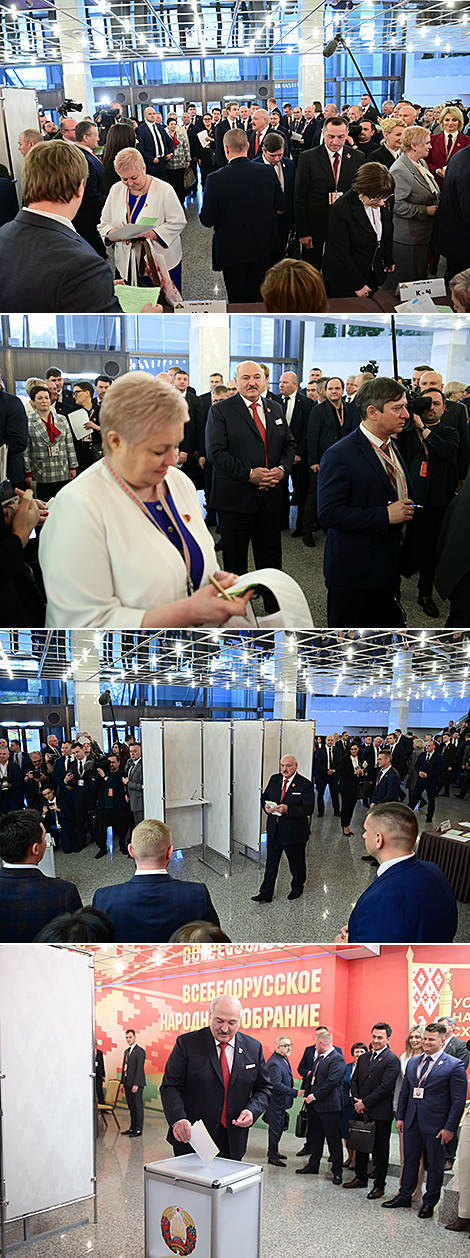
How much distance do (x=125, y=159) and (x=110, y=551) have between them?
1634 millimetres

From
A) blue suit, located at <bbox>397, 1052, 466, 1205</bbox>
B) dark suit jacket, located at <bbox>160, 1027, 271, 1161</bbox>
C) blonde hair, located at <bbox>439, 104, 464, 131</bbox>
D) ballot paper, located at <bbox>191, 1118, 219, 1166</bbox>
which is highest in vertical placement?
blonde hair, located at <bbox>439, 104, 464, 131</bbox>

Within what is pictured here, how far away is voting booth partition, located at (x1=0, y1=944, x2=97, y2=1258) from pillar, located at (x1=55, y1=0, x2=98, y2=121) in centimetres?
348

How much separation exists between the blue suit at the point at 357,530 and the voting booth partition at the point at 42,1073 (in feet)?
8.19

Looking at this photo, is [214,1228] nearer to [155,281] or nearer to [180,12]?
[155,281]

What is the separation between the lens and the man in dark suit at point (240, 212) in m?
3.47

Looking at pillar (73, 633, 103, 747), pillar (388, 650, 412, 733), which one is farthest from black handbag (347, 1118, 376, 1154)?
pillar (73, 633, 103, 747)

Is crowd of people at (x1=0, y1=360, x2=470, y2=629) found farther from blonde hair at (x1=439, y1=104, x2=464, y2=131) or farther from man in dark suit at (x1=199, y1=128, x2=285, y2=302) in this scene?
blonde hair at (x1=439, y1=104, x2=464, y2=131)

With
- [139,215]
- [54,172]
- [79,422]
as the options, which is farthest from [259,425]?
[139,215]

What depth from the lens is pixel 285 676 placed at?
3250 mm

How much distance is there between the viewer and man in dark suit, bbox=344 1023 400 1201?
17.2 feet

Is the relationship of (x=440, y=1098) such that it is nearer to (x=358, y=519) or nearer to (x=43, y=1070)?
(x=43, y=1070)

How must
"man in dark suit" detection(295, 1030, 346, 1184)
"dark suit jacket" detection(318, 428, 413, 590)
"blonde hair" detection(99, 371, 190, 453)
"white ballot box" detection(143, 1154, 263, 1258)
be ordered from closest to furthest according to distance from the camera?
"blonde hair" detection(99, 371, 190, 453)
"dark suit jacket" detection(318, 428, 413, 590)
"white ballot box" detection(143, 1154, 263, 1258)
"man in dark suit" detection(295, 1030, 346, 1184)

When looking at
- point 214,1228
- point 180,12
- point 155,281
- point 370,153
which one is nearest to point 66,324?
point 155,281

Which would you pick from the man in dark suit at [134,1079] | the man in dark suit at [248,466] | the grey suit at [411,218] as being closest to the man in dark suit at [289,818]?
the man in dark suit at [248,466]
